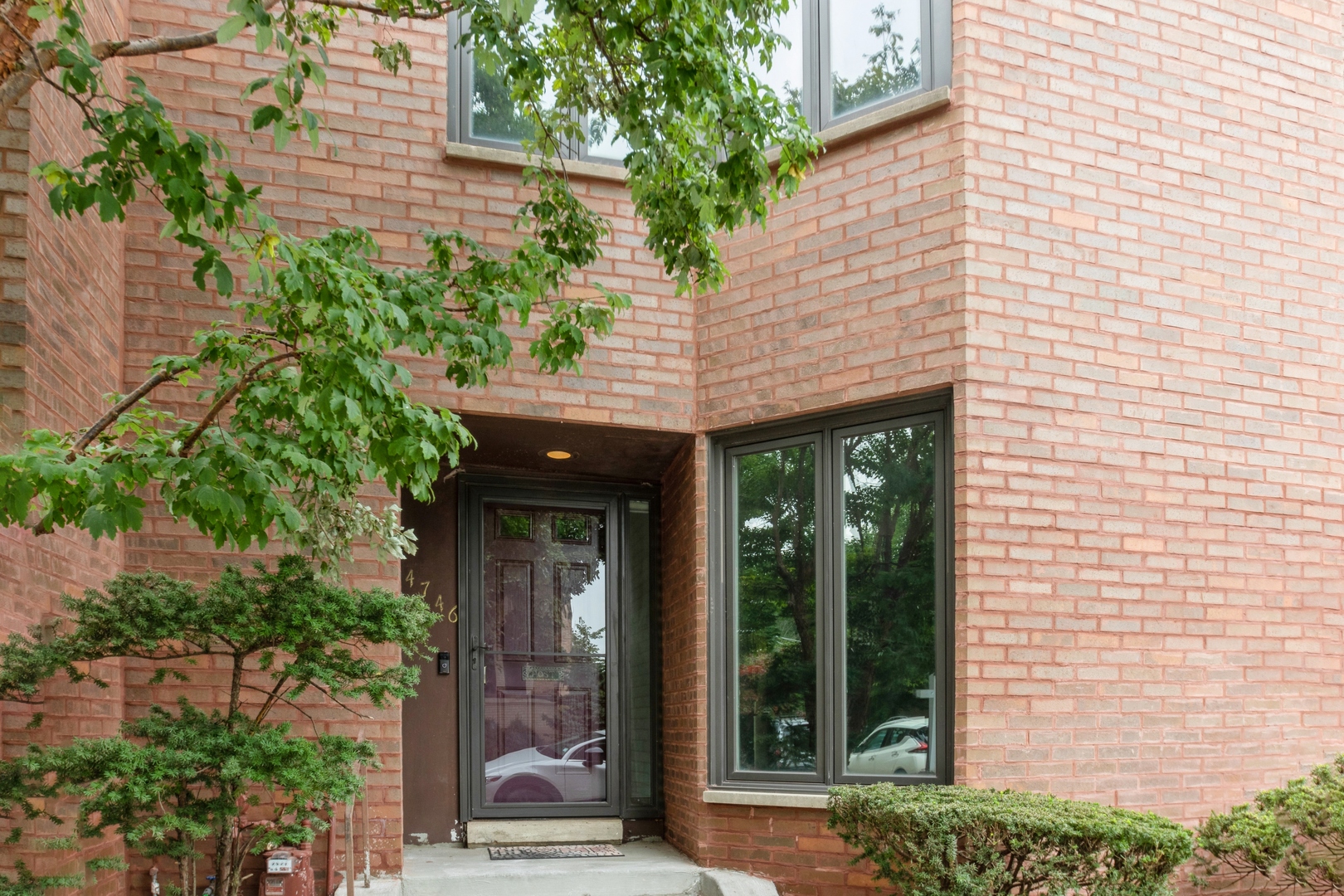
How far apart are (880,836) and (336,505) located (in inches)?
115

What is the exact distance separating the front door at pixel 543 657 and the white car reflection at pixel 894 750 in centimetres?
203

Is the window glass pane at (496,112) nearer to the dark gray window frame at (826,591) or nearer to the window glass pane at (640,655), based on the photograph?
the dark gray window frame at (826,591)

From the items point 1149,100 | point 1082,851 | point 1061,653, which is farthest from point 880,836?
point 1149,100

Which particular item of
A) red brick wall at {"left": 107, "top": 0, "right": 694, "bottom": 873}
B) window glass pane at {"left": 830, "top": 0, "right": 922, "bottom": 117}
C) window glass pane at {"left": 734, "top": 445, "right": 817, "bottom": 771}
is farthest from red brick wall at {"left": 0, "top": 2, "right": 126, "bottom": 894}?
window glass pane at {"left": 830, "top": 0, "right": 922, "bottom": 117}

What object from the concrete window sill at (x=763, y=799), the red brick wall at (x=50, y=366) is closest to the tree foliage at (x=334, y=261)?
the red brick wall at (x=50, y=366)

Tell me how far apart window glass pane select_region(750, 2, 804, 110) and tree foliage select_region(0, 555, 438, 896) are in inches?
145

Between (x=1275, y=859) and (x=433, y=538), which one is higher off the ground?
(x=433, y=538)

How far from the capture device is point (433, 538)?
782 cm

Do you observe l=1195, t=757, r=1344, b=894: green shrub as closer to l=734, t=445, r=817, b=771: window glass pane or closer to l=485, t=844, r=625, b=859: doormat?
l=734, t=445, r=817, b=771: window glass pane

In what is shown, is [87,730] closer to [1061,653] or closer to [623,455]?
[623,455]

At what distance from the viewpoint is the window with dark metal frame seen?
6742 millimetres

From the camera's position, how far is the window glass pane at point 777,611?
6801 mm

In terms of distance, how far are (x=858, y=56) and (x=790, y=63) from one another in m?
0.42

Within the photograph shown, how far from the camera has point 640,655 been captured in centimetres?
816
